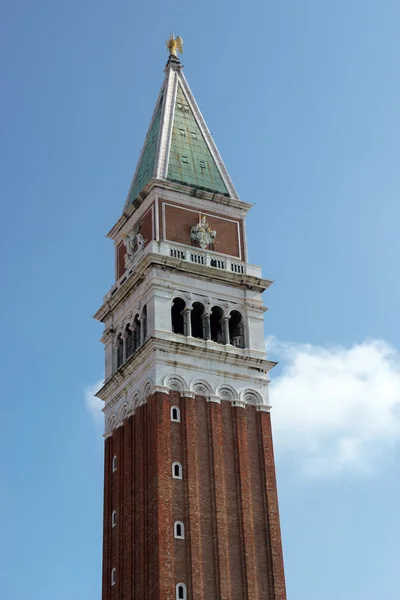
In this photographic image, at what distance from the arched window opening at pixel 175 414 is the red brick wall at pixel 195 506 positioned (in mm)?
304

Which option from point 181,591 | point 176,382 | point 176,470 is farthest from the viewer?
point 176,382

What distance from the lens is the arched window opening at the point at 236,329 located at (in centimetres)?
7688

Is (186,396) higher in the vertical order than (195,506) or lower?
higher

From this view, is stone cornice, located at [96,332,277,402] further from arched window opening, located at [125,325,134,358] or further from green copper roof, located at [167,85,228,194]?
green copper roof, located at [167,85,228,194]

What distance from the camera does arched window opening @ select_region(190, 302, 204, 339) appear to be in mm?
76250

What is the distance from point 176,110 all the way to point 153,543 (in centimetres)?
3837

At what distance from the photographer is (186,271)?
3019 inches

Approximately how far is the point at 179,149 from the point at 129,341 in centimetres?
1722

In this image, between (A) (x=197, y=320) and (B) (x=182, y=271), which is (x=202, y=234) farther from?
(A) (x=197, y=320)

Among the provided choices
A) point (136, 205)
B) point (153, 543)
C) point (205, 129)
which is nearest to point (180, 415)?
point (153, 543)

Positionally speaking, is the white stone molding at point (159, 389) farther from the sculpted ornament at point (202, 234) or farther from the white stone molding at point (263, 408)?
the sculpted ornament at point (202, 234)

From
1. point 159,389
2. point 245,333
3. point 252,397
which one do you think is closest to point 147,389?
point 159,389

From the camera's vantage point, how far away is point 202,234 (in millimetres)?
79375

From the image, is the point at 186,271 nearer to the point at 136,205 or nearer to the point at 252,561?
the point at 136,205
